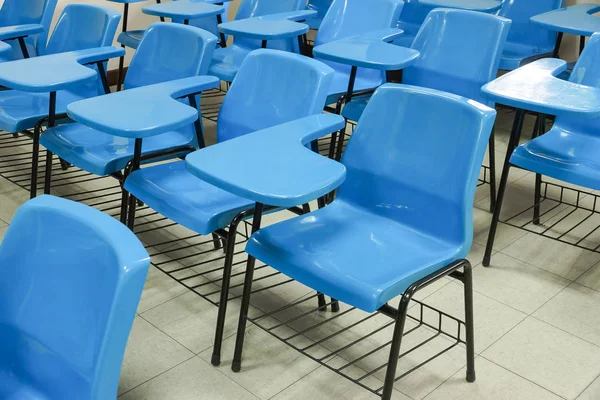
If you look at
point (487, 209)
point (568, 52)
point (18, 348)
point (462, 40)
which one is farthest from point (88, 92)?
point (568, 52)

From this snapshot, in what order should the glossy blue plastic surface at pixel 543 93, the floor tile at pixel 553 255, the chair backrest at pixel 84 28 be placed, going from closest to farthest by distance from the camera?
1. the glossy blue plastic surface at pixel 543 93
2. the floor tile at pixel 553 255
3. the chair backrest at pixel 84 28

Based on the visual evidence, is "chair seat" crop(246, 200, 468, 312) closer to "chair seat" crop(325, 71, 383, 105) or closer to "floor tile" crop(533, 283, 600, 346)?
"floor tile" crop(533, 283, 600, 346)

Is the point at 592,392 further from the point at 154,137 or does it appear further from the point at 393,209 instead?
the point at 154,137

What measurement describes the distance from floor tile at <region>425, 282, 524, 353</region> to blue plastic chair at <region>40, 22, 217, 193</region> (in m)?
1.09

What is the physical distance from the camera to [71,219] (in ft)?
4.16

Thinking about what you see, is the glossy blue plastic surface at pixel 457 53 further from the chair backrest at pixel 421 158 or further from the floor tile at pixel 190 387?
the floor tile at pixel 190 387

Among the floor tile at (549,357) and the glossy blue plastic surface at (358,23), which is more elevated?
the glossy blue plastic surface at (358,23)

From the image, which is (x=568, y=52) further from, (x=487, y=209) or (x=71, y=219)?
(x=71, y=219)

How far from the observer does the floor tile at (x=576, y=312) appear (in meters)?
2.58

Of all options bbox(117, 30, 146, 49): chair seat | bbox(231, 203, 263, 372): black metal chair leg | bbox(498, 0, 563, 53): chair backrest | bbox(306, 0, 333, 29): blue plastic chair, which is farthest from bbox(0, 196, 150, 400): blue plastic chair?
bbox(306, 0, 333, 29): blue plastic chair

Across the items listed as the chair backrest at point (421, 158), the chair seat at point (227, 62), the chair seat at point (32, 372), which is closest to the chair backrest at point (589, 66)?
the chair backrest at point (421, 158)

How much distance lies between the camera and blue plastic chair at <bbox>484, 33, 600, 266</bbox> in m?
2.69

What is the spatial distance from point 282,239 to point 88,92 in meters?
1.72

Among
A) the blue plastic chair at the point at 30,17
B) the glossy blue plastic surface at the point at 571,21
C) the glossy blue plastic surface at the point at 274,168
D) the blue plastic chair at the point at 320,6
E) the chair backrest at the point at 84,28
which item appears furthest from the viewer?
the blue plastic chair at the point at 320,6
